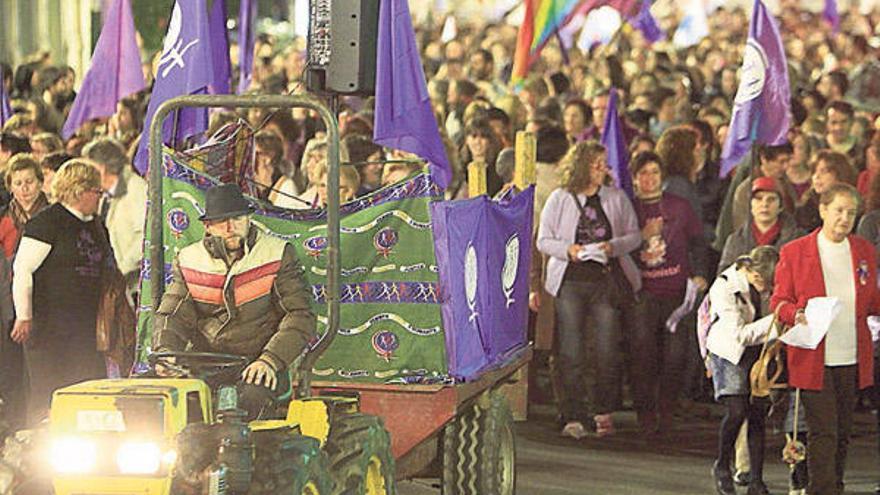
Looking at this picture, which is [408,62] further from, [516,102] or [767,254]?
[516,102]

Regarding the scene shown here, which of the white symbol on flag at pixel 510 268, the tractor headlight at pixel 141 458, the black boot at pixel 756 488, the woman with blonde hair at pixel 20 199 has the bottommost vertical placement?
the black boot at pixel 756 488

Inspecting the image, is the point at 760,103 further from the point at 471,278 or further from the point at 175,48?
the point at 471,278

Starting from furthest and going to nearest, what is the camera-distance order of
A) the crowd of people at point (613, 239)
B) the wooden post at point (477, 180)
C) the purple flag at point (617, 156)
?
the purple flag at point (617, 156) < the wooden post at point (477, 180) < the crowd of people at point (613, 239)

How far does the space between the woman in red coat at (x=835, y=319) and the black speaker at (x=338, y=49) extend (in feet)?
8.56

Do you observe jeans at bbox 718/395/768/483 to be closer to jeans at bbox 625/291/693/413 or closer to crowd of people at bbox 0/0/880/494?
crowd of people at bbox 0/0/880/494

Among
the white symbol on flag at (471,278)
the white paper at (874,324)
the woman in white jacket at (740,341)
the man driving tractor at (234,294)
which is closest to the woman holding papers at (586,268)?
the woman in white jacket at (740,341)

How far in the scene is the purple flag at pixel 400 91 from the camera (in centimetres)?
1211

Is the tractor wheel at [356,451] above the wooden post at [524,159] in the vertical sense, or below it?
below

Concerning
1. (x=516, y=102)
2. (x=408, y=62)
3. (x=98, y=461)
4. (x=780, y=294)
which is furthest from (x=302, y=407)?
(x=516, y=102)

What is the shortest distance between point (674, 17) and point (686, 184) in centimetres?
3129

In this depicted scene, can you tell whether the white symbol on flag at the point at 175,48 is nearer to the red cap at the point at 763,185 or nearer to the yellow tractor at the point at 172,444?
Answer: the red cap at the point at 763,185

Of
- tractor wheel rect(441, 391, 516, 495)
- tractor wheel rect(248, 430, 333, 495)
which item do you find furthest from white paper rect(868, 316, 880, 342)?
tractor wheel rect(248, 430, 333, 495)

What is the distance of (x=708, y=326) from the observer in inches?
528

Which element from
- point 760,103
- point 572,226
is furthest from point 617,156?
point 760,103
